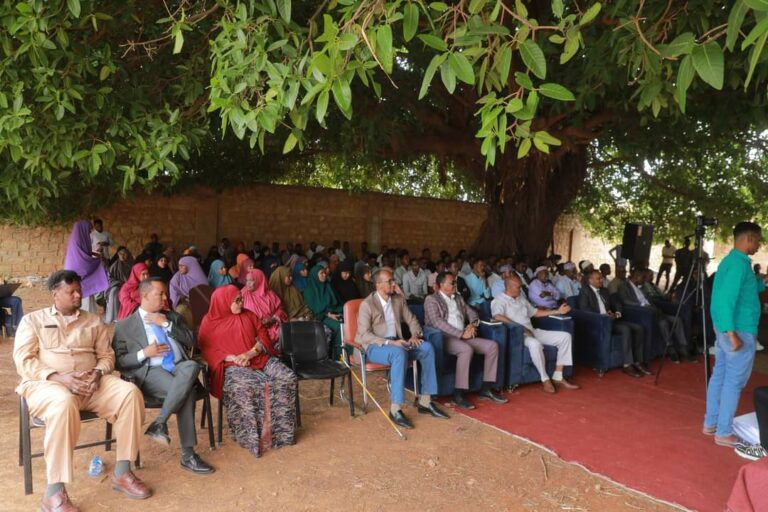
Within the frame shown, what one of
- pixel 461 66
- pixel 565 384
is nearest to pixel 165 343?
pixel 461 66

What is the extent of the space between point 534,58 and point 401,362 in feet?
9.65

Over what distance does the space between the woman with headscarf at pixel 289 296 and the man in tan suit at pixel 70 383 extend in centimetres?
263

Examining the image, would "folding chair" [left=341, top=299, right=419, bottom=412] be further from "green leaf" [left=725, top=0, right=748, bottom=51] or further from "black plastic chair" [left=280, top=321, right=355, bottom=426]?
"green leaf" [left=725, top=0, right=748, bottom=51]

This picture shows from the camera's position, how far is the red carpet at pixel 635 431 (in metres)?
3.69

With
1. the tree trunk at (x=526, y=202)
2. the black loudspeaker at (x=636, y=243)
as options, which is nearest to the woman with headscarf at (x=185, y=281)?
the tree trunk at (x=526, y=202)

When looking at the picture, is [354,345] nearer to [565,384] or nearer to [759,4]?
[565,384]

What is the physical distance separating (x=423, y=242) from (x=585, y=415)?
38.3ft

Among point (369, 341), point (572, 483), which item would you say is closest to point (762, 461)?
point (572, 483)

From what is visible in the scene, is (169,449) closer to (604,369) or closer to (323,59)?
(323,59)

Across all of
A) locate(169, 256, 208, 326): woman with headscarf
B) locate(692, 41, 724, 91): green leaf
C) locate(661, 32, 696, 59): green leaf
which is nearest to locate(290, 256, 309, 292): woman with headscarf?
locate(169, 256, 208, 326): woman with headscarf

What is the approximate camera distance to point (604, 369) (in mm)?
6207

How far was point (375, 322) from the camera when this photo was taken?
496 centimetres

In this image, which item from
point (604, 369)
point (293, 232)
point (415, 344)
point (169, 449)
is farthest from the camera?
point (293, 232)

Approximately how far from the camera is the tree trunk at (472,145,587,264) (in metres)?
12.2
